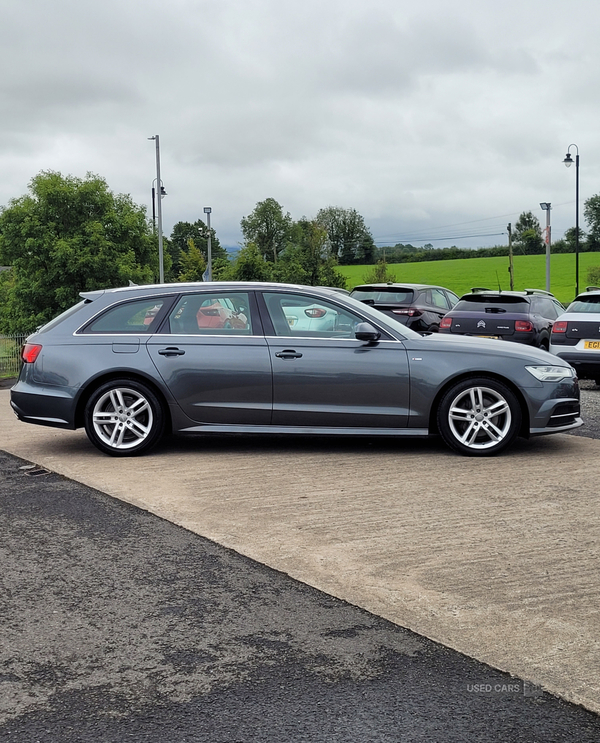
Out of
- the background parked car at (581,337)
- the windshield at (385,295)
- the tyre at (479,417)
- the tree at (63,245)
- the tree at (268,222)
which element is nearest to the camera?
the tyre at (479,417)

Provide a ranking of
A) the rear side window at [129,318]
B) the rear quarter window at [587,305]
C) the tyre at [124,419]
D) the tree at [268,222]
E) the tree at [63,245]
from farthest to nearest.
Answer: the tree at [268,222] < the tree at [63,245] < the rear quarter window at [587,305] < the rear side window at [129,318] < the tyre at [124,419]

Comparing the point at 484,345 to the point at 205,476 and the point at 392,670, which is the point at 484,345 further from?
the point at 392,670

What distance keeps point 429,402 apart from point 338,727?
5.31 meters

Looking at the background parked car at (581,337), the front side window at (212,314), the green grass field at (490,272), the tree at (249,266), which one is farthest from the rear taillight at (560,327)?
the green grass field at (490,272)

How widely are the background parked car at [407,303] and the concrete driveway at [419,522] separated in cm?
1173

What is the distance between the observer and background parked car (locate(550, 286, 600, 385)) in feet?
46.2

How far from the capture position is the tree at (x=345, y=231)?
127 m

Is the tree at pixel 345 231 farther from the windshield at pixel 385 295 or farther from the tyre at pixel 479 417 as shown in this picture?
the tyre at pixel 479 417

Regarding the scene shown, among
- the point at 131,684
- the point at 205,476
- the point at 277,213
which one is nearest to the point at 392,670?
the point at 131,684

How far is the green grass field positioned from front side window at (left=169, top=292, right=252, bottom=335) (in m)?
78.7

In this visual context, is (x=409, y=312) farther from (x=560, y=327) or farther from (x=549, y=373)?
(x=549, y=373)

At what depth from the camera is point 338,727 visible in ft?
10.2

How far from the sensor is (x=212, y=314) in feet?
27.9

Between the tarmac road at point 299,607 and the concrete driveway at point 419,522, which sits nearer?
the tarmac road at point 299,607
